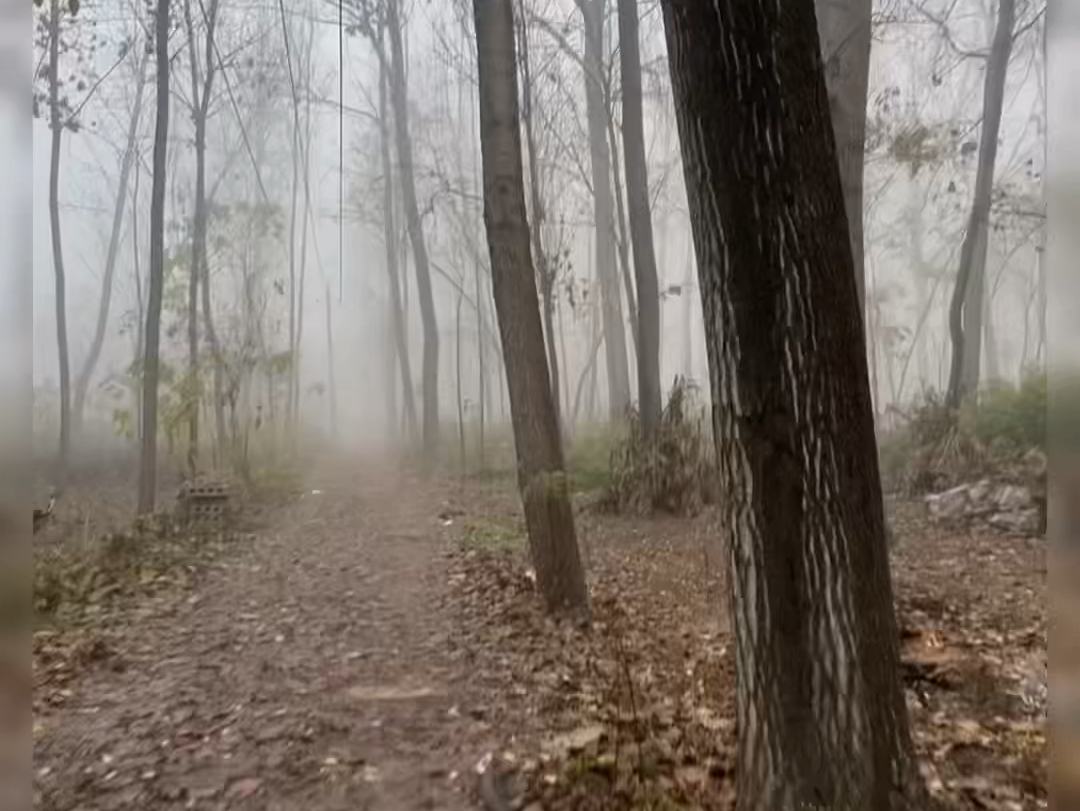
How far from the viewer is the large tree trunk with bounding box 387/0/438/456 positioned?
456cm

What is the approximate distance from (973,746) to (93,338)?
3.22 metres

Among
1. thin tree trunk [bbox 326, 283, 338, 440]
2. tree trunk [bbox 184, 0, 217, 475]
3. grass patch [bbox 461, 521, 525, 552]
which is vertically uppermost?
tree trunk [bbox 184, 0, 217, 475]

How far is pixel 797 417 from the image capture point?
1.61 m

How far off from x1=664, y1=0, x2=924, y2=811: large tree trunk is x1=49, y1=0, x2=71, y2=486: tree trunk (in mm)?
1755

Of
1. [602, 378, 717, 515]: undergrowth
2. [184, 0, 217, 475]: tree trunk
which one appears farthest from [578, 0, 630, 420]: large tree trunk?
[184, 0, 217, 475]: tree trunk

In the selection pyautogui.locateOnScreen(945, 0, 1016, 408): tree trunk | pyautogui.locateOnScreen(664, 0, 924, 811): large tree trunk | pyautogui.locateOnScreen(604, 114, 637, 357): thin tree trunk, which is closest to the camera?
pyautogui.locateOnScreen(664, 0, 924, 811): large tree trunk

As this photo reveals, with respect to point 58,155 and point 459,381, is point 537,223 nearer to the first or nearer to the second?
point 459,381

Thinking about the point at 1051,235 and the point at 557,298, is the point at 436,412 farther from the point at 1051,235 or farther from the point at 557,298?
the point at 1051,235

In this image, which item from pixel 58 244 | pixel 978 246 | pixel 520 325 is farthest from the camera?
pixel 978 246

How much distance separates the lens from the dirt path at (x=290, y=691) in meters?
2.14

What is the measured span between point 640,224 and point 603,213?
1.45 ft

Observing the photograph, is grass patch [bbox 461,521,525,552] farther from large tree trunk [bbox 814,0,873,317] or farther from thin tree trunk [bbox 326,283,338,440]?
large tree trunk [bbox 814,0,873,317]

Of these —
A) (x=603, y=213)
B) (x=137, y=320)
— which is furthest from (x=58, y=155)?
(x=603, y=213)

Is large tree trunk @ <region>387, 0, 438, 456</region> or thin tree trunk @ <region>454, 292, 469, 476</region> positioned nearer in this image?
large tree trunk @ <region>387, 0, 438, 456</region>
